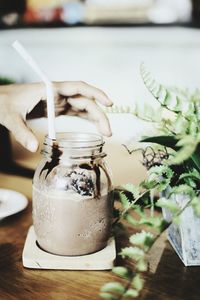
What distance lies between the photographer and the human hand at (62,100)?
1.17 metres

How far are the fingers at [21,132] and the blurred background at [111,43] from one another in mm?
1019

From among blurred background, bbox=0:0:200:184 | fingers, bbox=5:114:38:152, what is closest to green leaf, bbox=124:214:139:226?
fingers, bbox=5:114:38:152

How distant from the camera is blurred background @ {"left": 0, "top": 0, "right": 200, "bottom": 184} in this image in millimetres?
2533

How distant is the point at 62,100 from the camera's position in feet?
4.28

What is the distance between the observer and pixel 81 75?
132 inches

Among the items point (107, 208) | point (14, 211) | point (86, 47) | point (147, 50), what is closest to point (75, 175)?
point (107, 208)

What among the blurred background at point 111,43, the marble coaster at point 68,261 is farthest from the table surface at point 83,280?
the blurred background at point 111,43

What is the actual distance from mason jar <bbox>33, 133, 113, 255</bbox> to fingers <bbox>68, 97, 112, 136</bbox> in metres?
0.26

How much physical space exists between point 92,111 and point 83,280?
0.54 m

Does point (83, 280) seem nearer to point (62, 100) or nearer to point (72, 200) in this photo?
point (72, 200)

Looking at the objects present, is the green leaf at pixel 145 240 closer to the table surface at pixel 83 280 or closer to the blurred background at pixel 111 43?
the table surface at pixel 83 280

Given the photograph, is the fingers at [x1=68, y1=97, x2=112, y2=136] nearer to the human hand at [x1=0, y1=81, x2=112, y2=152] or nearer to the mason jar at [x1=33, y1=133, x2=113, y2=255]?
the human hand at [x1=0, y1=81, x2=112, y2=152]

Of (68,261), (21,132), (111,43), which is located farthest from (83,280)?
(111,43)

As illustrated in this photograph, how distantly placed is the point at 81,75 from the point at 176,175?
2.51 metres
